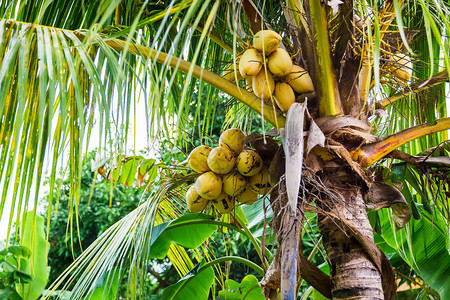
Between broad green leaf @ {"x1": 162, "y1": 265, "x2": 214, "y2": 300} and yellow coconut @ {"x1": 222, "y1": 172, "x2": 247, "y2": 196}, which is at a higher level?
yellow coconut @ {"x1": 222, "y1": 172, "x2": 247, "y2": 196}

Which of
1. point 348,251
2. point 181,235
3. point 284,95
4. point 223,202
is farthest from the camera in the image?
point 181,235

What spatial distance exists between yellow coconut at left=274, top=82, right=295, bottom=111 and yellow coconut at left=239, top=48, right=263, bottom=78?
0.09m

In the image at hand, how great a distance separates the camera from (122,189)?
5.88 metres

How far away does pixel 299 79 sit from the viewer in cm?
144

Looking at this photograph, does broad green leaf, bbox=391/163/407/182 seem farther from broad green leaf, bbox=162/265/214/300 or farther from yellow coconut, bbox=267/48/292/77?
broad green leaf, bbox=162/265/214/300

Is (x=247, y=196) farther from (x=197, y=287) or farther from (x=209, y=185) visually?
(x=197, y=287)

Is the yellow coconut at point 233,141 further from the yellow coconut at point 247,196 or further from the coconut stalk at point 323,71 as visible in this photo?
the coconut stalk at point 323,71

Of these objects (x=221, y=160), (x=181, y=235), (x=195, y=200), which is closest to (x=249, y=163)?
(x=221, y=160)

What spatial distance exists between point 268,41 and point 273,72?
0.29ft

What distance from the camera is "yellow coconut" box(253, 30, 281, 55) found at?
54.3 inches

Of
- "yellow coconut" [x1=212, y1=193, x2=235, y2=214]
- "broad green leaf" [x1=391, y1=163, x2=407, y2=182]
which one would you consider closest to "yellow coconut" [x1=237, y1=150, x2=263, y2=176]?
"yellow coconut" [x1=212, y1=193, x2=235, y2=214]

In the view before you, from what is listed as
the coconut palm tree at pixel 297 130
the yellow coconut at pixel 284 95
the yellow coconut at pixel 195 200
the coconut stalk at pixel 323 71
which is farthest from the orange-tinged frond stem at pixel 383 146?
the yellow coconut at pixel 195 200

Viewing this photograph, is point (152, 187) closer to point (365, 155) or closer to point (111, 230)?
point (111, 230)

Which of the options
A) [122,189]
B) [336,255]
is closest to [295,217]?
[336,255]
